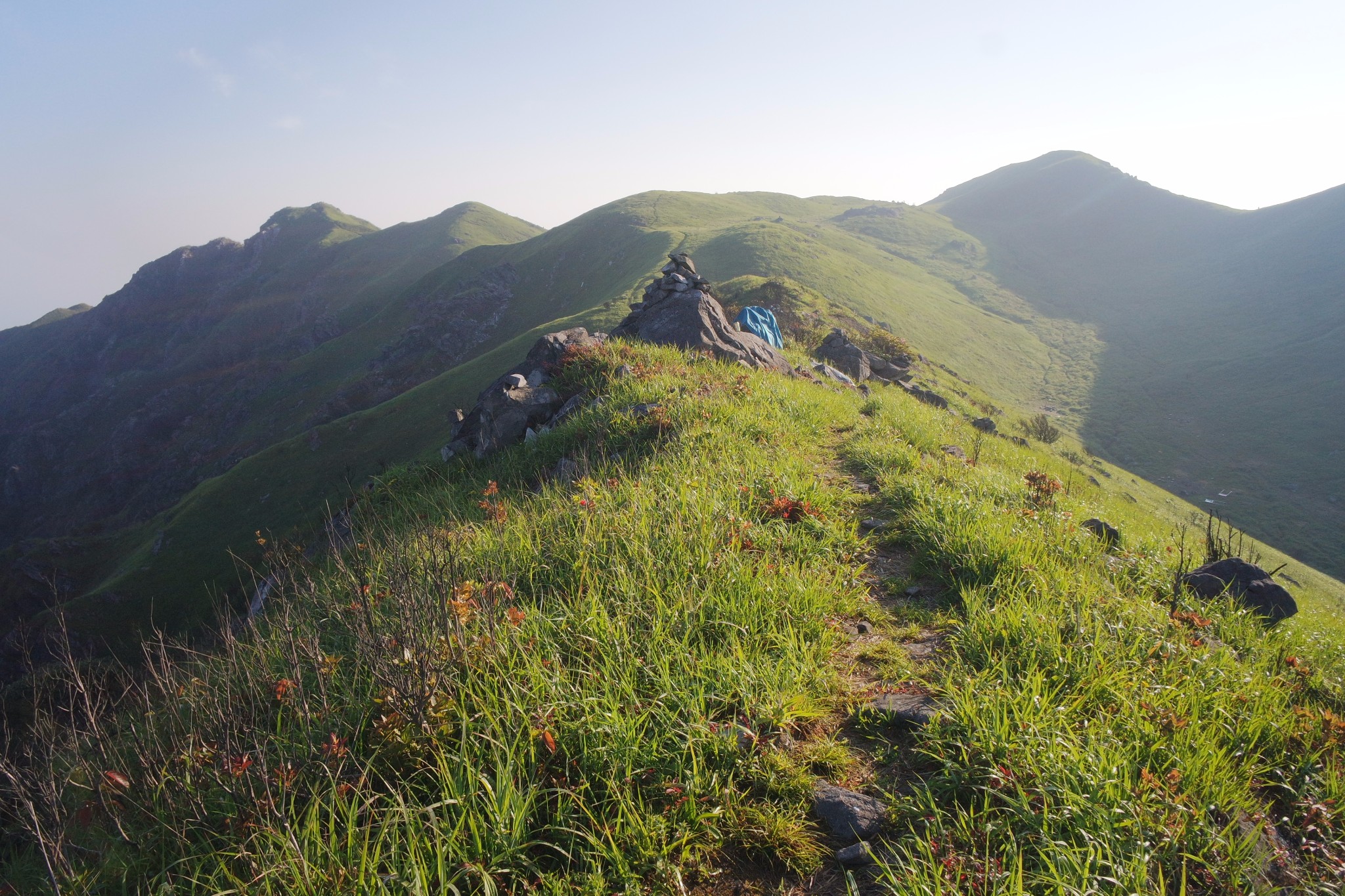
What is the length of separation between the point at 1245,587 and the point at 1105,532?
4.29 feet

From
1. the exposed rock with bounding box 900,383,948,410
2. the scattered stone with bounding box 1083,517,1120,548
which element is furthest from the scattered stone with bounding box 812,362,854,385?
the scattered stone with bounding box 1083,517,1120,548

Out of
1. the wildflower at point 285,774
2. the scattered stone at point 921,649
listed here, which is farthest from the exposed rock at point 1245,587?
the wildflower at point 285,774

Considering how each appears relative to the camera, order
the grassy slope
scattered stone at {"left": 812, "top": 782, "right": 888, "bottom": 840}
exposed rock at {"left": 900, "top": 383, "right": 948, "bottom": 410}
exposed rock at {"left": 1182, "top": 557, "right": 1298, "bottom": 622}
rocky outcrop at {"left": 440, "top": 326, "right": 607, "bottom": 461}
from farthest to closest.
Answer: the grassy slope → exposed rock at {"left": 900, "top": 383, "right": 948, "bottom": 410} → rocky outcrop at {"left": 440, "top": 326, "right": 607, "bottom": 461} → exposed rock at {"left": 1182, "top": 557, "right": 1298, "bottom": 622} → scattered stone at {"left": 812, "top": 782, "right": 888, "bottom": 840}

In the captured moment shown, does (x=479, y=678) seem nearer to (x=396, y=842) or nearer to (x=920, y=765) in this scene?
(x=396, y=842)

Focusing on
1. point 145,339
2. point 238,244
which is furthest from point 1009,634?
point 238,244

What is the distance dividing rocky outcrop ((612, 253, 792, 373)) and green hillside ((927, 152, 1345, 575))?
38271 millimetres

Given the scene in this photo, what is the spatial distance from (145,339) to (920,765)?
218 m

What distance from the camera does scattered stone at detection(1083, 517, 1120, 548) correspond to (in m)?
6.56

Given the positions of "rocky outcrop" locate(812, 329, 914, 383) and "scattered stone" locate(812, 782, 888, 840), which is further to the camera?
"rocky outcrop" locate(812, 329, 914, 383)

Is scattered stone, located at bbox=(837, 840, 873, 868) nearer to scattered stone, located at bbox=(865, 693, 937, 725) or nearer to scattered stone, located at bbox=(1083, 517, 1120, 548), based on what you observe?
scattered stone, located at bbox=(865, 693, 937, 725)

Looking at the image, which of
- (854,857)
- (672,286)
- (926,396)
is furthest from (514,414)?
(926,396)

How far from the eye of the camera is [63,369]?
509 ft

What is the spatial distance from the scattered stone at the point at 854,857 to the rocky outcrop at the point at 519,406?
992cm

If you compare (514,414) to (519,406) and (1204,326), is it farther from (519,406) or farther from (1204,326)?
(1204,326)
